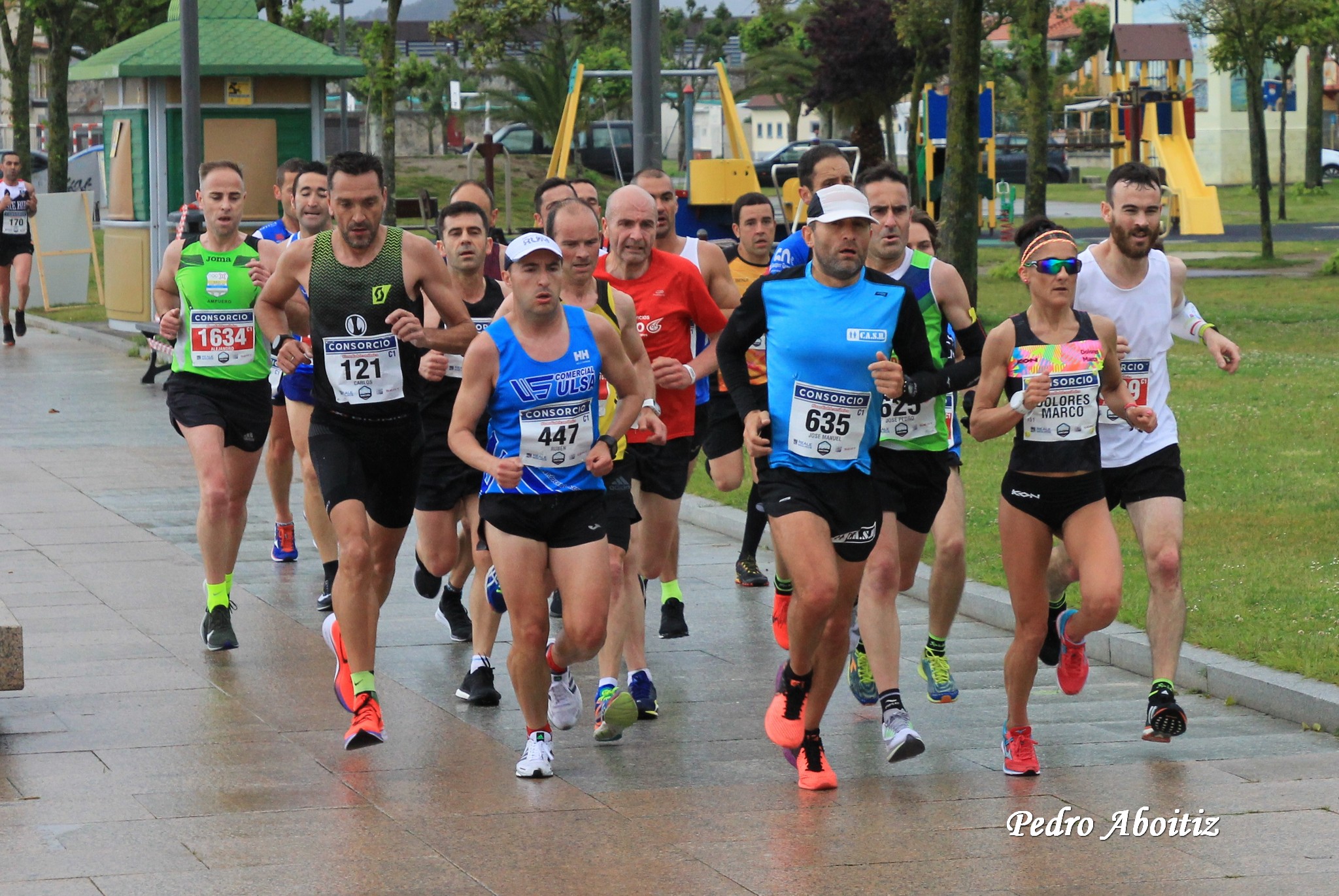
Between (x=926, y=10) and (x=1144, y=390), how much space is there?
4315 cm

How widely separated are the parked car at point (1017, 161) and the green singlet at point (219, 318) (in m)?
44.5

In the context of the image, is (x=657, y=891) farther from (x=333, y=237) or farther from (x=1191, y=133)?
(x=1191, y=133)

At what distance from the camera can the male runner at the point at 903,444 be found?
7.19 meters

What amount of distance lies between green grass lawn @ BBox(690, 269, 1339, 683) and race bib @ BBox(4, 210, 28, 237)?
1416 centimetres

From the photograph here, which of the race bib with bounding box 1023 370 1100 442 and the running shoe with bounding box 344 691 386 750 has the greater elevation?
the race bib with bounding box 1023 370 1100 442

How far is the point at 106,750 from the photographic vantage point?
7.01 meters

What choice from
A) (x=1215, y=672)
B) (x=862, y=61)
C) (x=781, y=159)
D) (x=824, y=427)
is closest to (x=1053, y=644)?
(x=1215, y=672)

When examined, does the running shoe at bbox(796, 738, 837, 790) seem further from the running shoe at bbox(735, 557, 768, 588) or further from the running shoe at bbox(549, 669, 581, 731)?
the running shoe at bbox(735, 557, 768, 588)

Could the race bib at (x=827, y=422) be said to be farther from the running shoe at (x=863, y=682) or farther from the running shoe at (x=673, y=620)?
the running shoe at (x=673, y=620)

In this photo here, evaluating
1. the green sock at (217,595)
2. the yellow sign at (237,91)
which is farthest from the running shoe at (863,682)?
the yellow sign at (237,91)

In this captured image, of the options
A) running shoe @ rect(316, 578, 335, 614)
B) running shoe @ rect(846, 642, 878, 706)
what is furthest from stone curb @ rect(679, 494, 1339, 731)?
running shoe @ rect(316, 578, 335, 614)

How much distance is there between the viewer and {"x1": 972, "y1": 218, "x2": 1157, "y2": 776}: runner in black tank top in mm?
6727

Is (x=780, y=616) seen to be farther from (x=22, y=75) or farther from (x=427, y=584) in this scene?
(x=22, y=75)

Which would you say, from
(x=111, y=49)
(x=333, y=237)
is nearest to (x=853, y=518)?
(x=333, y=237)
